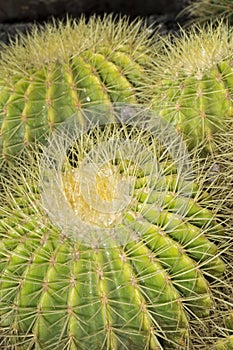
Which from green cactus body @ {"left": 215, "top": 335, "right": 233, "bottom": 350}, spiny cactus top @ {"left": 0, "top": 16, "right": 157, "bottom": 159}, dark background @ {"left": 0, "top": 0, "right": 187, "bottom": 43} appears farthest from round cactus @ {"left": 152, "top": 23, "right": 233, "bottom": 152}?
dark background @ {"left": 0, "top": 0, "right": 187, "bottom": 43}

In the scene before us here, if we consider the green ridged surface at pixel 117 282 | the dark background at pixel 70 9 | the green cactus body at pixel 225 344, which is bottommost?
the green cactus body at pixel 225 344

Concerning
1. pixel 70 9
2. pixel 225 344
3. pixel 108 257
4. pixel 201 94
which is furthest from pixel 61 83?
pixel 70 9

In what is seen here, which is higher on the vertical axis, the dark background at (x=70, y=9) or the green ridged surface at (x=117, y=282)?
the dark background at (x=70, y=9)

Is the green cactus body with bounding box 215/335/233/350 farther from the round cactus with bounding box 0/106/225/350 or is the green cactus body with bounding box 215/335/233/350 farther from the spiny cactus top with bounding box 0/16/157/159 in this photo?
the spiny cactus top with bounding box 0/16/157/159

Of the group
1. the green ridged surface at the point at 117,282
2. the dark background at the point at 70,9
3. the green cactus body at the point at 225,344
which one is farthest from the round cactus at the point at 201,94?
the dark background at the point at 70,9

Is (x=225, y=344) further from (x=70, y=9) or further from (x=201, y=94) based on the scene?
(x=70, y=9)

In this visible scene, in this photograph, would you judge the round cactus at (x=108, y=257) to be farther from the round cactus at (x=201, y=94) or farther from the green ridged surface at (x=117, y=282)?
the round cactus at (x=201, y=94)
